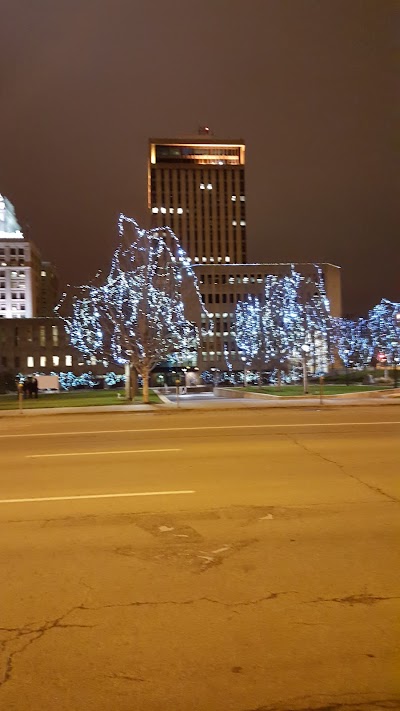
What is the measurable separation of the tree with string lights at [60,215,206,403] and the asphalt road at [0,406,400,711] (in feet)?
68.6

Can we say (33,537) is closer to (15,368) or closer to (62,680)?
(62,680)

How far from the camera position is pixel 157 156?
536 ft

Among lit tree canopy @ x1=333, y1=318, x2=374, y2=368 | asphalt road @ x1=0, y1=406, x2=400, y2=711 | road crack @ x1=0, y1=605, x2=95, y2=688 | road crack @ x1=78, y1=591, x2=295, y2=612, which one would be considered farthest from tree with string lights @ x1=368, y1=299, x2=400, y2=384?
road crack @ x1=0, y1=605, x2=95, y2=688

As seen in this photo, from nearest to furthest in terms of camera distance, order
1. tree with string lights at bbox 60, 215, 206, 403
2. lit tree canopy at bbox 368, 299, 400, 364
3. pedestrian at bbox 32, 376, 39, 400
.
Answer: tree with string lights at bbox 60, 215, 206, 403
pedestrian at bbox 32, 376, 39, 400
lit tree canopy at bbox 368, 299, 400, 364

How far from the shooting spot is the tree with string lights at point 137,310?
32094mm

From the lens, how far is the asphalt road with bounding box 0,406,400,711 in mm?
3770

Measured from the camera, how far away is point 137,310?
33.0 m

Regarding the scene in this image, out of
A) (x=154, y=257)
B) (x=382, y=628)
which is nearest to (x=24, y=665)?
(x=382, y=628)

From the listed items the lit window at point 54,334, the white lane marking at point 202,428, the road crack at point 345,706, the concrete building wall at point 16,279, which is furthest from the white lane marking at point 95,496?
the concrete building wall at point 16,279

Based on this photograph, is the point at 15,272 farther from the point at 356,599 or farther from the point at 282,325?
the point at 356,599

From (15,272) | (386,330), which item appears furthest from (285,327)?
(15,272)

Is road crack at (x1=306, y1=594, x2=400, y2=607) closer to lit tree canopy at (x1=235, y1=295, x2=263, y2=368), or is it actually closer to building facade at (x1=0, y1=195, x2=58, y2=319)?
lit tree canopy at (x1=235, y1=295, x2=263, y2=368)

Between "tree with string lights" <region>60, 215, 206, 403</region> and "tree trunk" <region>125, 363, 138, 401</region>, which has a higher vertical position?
"tree with string lights" <region>60, 215, 206, 403</region>

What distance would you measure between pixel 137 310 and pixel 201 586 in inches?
1112
